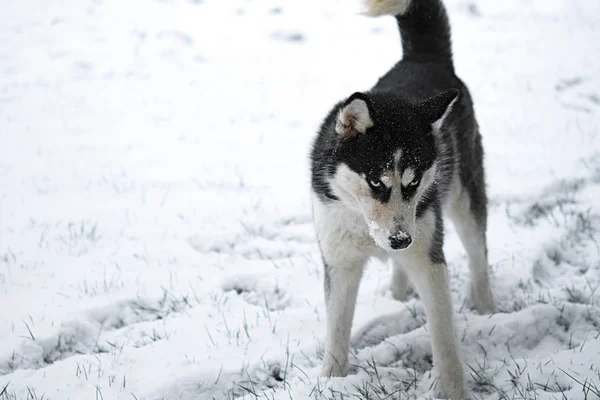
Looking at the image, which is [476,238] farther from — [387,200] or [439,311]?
[387,200]

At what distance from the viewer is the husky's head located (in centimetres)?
278

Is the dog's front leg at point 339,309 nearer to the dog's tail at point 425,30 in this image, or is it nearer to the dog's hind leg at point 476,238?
the dog's hind leg at point 476,238

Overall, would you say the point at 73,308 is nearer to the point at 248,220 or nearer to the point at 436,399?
the point at 248,220

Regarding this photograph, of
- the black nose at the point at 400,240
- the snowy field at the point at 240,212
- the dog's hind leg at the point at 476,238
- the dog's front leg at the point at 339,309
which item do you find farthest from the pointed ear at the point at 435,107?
the snowy field at the point at 240,212

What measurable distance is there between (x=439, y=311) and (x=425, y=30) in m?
2.36

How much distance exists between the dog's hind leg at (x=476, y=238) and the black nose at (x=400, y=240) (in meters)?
1.52

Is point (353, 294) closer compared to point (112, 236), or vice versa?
point (353, 294)

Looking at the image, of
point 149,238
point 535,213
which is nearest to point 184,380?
point 149,238

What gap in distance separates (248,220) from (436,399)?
10.8ft

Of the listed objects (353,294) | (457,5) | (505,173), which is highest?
(457,5)

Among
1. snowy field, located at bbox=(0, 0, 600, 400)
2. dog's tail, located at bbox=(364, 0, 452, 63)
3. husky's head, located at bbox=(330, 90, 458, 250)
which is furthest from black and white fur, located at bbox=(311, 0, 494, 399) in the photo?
dog's tail, located at bbox=(364, 0, 452, 63)

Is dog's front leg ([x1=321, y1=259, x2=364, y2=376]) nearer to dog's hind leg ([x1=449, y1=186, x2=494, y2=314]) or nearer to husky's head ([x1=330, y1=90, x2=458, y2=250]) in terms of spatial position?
husky's head ([x1=330, y1=90, x2=458, y2=250])

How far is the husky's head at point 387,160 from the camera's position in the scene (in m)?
2.78

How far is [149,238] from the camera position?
17.6 ft
